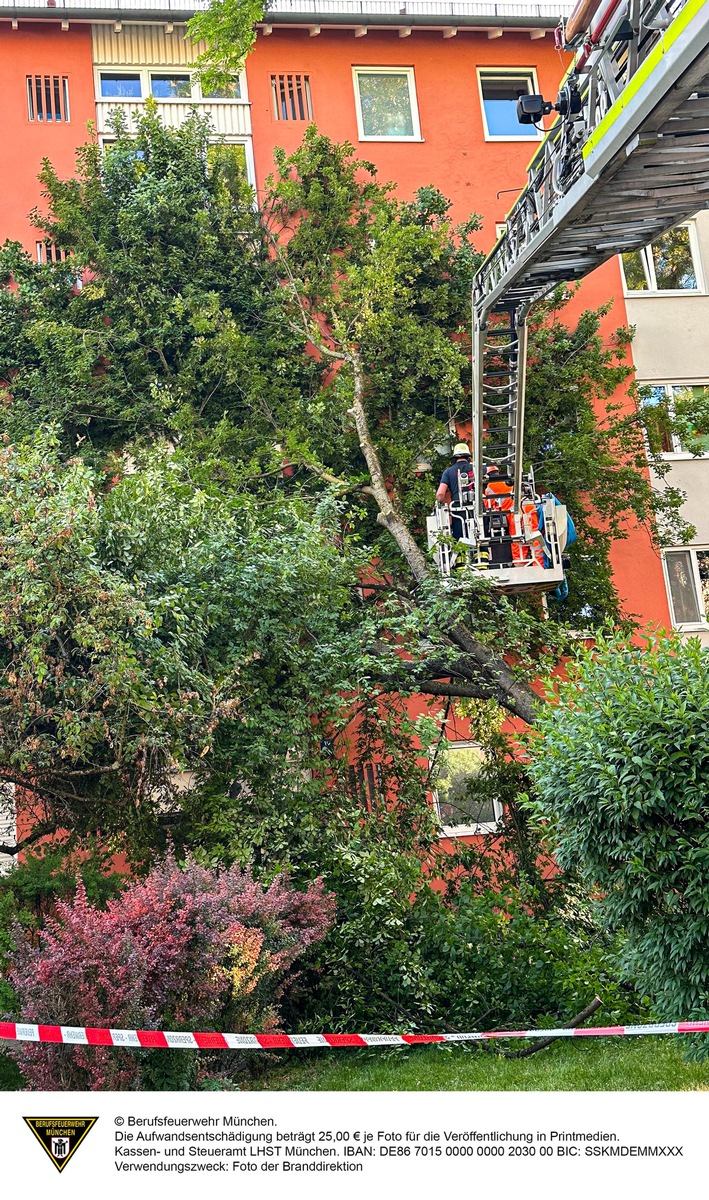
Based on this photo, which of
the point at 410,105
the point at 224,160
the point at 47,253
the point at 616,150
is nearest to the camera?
the point at 616,150

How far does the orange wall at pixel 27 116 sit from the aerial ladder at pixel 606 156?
10.4 meters

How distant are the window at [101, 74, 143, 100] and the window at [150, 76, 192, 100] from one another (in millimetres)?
293

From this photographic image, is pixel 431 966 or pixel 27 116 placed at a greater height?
pixel 27 116

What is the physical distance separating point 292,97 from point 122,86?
10.7 ft

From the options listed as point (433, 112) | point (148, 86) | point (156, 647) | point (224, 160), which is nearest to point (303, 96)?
point (433, 112)

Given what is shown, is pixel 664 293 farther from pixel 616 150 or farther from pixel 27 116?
pixel 616 150

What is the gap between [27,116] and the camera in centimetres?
2244

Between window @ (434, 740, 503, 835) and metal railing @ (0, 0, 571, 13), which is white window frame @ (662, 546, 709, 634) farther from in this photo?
metal railing @ (0, 0, 571, 13)

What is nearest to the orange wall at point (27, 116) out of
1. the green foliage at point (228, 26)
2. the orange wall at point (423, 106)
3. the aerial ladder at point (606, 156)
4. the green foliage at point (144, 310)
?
the green foliage at point (144, 310)

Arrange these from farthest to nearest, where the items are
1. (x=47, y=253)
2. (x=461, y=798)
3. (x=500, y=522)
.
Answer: (x=47, y=253), (x=461, y=798), (x=500, y=522)

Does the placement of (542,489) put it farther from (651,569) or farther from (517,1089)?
(517,1089)

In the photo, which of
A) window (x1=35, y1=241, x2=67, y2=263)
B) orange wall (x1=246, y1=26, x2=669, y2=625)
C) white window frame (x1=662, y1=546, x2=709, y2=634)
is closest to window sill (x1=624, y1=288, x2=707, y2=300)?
orange wall (x1=246, y1=26, x2=669, y2=625)

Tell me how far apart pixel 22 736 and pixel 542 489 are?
11.3 meters

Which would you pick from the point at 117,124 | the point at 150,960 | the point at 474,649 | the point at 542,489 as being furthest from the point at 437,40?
the point at 150,960
